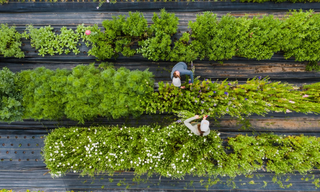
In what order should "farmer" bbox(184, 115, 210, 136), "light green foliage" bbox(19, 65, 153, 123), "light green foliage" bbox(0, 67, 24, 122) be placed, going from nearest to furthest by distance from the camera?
"farmer" bbox(184, 115, 210, 136) → "light green foliage" bbox(0, 67, 24, 122) → "light green foliage" bbox(19, 65, 153, 123)

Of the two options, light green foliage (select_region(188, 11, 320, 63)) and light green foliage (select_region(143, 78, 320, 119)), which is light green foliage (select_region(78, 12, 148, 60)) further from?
light green foliage (select_region(143, 78, 320, 119))

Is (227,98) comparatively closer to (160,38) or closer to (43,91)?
(160,38)

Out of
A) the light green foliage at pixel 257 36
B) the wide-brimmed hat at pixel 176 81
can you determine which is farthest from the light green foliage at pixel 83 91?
the light green foliage at pixel 257 36

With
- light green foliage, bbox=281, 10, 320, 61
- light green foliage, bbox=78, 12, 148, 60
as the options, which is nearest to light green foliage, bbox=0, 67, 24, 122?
light green foliage, bbox=78, 12, 148, 60

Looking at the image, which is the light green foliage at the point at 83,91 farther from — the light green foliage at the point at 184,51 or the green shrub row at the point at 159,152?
the light green foliage at the point at 184,51

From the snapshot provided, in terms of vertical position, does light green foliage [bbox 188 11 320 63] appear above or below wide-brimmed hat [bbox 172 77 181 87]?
above

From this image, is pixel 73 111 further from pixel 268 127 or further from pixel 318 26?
pixel 318 26

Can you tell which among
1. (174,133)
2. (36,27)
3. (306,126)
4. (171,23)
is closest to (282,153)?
(306,126)
